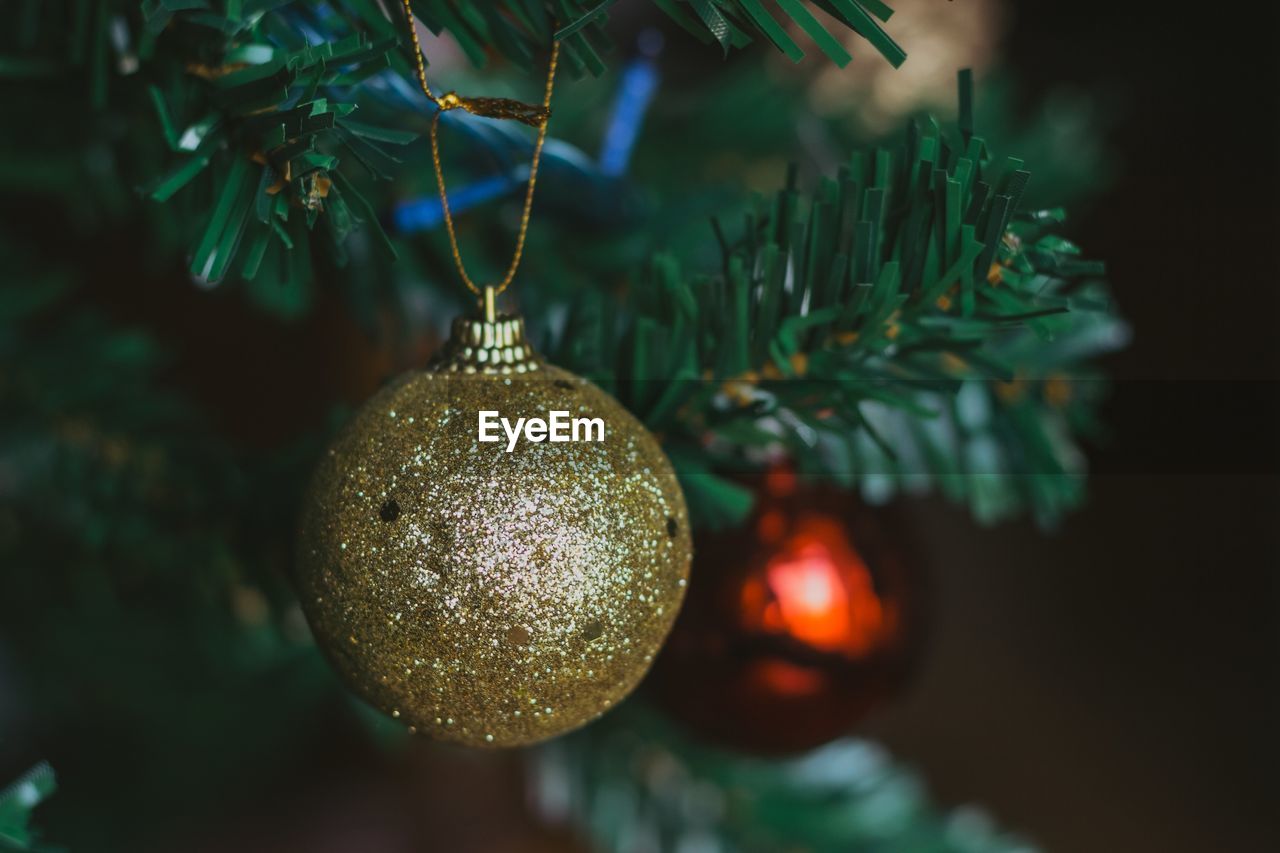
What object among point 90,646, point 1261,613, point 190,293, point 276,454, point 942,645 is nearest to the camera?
point 276,454

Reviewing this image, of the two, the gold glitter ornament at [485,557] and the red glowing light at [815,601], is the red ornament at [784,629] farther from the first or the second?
the gold glitter ornament at [485,557]

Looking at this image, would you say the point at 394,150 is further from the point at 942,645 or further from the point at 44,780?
the point at 942,645

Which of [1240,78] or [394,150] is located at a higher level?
[1240,78]

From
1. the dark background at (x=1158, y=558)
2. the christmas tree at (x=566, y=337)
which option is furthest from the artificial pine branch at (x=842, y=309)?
the dark background at (x=1158, y=558)

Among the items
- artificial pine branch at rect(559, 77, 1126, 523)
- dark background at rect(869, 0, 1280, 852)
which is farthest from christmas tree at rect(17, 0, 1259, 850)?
dark background at rect(869, 0, 1280, 852)

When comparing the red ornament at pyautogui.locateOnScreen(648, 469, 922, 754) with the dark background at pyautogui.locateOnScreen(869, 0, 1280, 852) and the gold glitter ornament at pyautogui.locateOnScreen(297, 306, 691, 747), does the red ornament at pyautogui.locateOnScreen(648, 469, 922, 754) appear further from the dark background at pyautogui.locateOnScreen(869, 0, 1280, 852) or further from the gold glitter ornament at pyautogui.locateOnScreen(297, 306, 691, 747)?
the dark background at pyautogui.locateOnScreen(869, 0, 1280, 852)

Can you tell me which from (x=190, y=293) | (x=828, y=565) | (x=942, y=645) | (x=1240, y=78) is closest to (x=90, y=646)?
(x=190, y=293)
